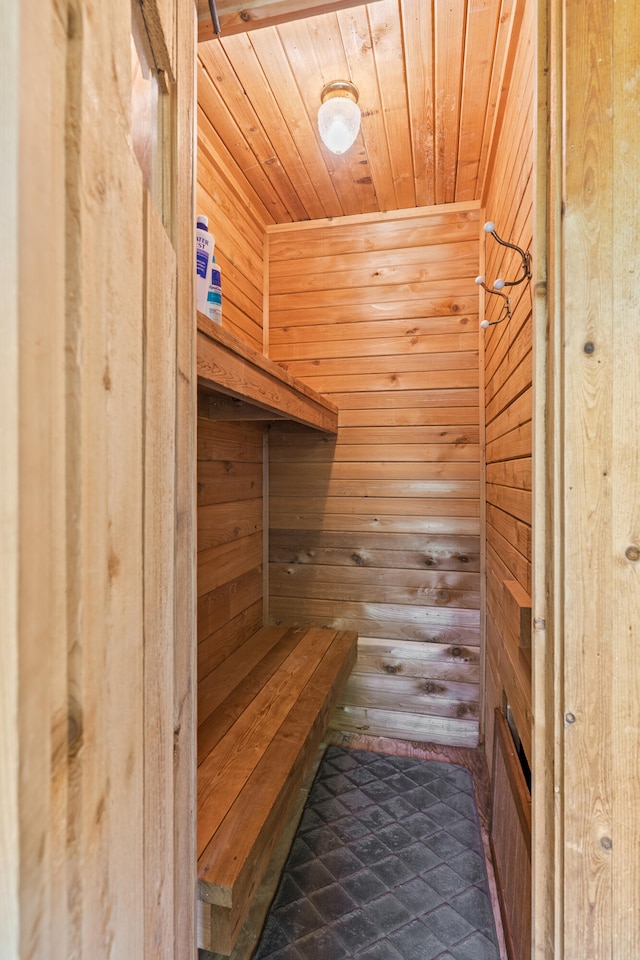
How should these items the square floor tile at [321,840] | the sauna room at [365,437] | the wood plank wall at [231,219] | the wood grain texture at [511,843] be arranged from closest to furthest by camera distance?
the wood grain texture at [511,843] < the sauna room at [365,437] < the square floor tile at [321,840] < the wood plank wall at [231,219]

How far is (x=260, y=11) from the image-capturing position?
0.98 meters

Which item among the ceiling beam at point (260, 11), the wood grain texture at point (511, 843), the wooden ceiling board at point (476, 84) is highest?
the wooden ceiling board at point (476, 84)

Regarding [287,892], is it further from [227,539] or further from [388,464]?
[388,464]

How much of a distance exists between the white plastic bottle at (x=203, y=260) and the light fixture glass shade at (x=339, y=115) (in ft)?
2.45

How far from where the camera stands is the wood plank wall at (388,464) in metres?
2.18

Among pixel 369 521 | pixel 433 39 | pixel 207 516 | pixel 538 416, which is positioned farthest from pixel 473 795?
pixel 433 39

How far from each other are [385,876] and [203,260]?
1.98 meters

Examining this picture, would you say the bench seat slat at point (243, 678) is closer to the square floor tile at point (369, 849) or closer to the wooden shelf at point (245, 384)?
the square floor tile at point (369, 849)

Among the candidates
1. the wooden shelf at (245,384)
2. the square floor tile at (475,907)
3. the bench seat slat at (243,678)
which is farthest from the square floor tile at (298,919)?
the wooden shelf at (245,384)

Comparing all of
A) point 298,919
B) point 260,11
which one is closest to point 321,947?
point 298,919

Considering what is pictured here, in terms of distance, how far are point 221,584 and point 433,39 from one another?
2.07 meters

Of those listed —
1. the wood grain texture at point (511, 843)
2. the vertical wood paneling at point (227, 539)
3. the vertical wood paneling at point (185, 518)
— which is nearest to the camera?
the vertical wood paneling at point (185, 518)

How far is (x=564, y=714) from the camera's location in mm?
727

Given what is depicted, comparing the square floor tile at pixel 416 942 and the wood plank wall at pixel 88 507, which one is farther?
the square floor tile at pixel 416 942
